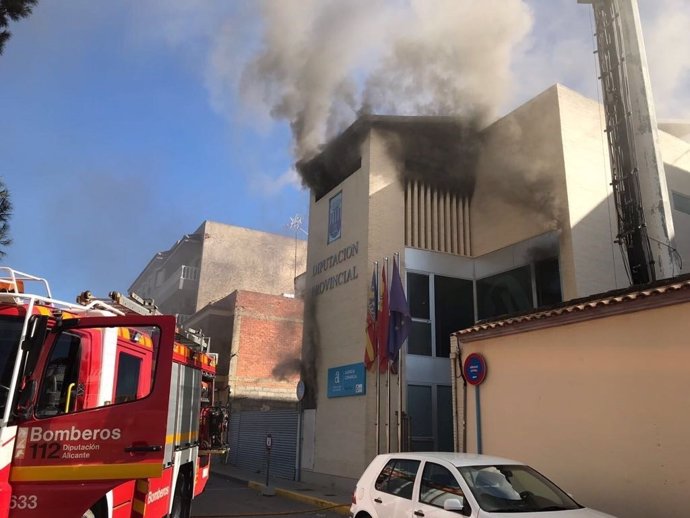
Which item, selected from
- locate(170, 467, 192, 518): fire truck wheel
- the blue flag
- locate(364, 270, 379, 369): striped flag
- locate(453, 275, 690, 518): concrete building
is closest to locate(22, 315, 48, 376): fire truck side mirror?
locate(170, 467, 192, 518): fire truck wheel

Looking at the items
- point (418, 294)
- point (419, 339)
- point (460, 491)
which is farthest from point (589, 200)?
point (460, 491)

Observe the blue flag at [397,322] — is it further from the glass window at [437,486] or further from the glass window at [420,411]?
the glass window at [437,486]

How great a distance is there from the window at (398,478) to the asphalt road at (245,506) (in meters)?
4.91

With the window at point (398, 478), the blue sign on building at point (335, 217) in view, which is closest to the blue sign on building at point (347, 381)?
the blue sign on building at point (335, 217)

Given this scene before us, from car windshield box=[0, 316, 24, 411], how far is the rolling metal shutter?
1276 cm

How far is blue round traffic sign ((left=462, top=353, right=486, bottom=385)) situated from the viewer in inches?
371

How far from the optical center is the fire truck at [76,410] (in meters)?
4.11

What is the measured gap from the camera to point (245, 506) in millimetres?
11625

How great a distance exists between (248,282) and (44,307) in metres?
36.1

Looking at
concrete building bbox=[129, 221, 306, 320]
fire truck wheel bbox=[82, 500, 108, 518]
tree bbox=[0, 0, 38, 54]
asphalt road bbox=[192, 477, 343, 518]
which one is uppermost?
concrete building bbox=[129, 221, 306, 320]

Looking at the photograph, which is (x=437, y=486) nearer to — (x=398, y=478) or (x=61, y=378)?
(x=398, y=478)

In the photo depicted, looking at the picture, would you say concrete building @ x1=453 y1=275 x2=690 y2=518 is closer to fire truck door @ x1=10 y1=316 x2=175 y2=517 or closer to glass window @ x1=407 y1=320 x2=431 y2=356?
glass window @ x1=407 y1=320 x2=431 y2=356

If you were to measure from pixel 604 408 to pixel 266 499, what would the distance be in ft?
28.1

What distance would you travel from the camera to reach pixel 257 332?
28641 millimetres
